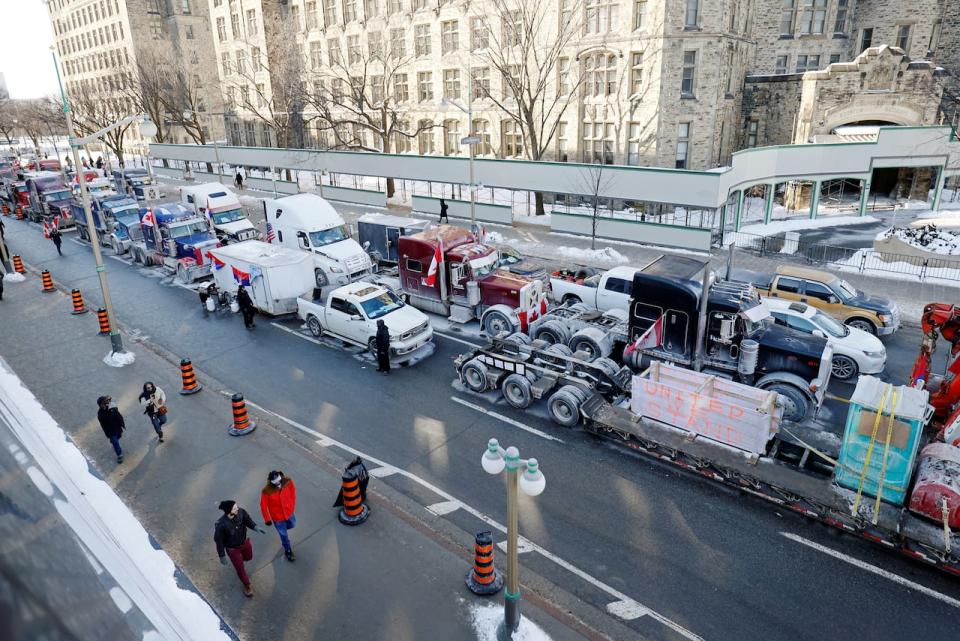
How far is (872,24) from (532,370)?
43.2 m

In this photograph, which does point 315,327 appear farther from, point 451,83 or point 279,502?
point 451,83

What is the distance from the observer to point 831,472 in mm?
12219

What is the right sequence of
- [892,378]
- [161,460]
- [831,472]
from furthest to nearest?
[892,378] < [161,460] < [831,472]

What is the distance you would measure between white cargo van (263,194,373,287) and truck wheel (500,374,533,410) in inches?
440

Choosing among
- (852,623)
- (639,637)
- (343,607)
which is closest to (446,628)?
(343,607)

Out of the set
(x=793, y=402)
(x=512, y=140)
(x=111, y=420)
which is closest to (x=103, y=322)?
(x=111, y=420)

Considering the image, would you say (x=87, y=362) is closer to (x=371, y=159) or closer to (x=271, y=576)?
(x=271, y=576)

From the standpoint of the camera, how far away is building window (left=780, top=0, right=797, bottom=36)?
137 feet

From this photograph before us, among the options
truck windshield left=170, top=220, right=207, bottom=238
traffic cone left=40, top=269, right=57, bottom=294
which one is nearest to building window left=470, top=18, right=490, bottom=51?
truck windshield left=170, top=220, right=207, bottom=238

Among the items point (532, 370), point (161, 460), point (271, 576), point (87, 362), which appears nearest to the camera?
point (271, 576)

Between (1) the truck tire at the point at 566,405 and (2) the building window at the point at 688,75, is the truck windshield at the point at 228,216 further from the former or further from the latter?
(2) the building window at the point at 688,75

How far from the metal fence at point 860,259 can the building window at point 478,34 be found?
76.2ft

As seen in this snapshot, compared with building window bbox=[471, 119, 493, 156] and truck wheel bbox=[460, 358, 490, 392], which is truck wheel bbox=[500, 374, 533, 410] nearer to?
truck wheel bbox=[460, 358, 490, 392]

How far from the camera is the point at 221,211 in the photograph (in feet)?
105
